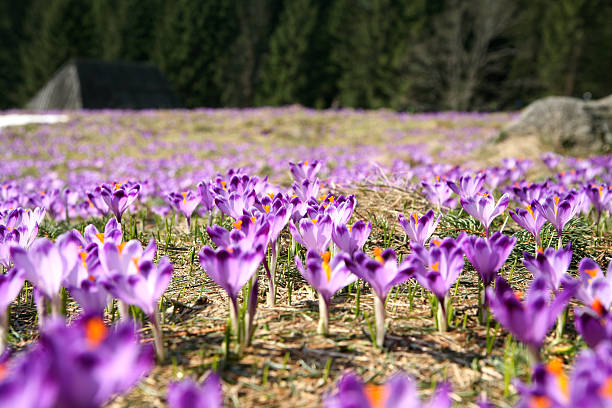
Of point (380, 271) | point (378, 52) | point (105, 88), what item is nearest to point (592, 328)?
point (380, 271)

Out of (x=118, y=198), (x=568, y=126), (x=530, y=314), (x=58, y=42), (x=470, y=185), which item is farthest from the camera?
Result: (x=58, y=42)

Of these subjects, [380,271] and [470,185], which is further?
[470,185]

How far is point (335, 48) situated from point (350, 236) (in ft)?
130

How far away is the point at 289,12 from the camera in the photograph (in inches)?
1521

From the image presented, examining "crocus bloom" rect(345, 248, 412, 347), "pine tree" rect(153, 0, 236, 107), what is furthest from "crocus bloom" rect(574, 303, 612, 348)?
"pine tree" rect(153, 0, 236, 107)

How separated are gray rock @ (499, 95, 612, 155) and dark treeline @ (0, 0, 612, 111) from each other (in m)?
19.1

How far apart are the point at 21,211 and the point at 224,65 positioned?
41.6m

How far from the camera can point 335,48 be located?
3884cm

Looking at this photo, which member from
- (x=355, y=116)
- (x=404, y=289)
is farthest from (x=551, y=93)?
(x=404, y=289)

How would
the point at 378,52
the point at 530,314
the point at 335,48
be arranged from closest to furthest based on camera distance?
the point at 530,314, the point at 378,52, the point at 335,48

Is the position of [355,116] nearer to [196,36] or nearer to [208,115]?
[208,115]

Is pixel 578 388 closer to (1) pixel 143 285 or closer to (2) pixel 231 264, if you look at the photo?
(2) pixel 231 264

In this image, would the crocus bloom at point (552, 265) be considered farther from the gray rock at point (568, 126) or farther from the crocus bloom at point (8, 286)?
the gray rock at point (568, 126)

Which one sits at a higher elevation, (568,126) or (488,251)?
(568,126)
